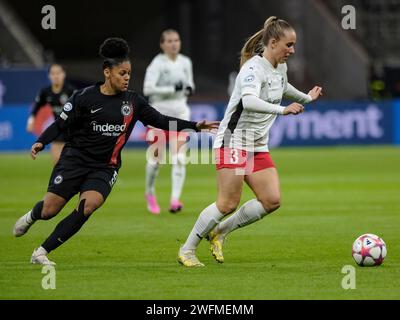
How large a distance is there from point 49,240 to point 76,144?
3.20ft

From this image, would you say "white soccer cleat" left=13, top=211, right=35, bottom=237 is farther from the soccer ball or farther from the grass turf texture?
the soccer ball

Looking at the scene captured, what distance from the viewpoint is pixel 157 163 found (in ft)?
50.3

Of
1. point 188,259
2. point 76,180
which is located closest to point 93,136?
point 76,180

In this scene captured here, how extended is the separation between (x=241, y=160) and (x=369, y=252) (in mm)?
1450

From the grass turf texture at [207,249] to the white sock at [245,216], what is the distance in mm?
348

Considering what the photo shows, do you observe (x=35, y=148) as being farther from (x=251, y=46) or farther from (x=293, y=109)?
(x=293, y=109)

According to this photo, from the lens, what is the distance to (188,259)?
32.1ft

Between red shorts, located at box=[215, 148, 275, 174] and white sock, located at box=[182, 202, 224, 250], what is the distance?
0.42 meters

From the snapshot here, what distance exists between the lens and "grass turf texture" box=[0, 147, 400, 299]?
27.6 feet

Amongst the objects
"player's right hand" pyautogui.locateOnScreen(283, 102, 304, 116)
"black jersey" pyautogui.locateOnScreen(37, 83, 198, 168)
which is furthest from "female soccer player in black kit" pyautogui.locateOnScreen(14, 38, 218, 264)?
"player's right hand" pyautogui.locateOnScreen(283, 102, 304, 116)


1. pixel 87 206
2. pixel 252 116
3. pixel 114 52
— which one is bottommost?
pixel 87 206

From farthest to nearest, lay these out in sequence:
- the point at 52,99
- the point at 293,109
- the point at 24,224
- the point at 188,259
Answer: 1. the point at 52,99
2. the point at 24,224
3. the point at 188,259
4. the point at 293,109
